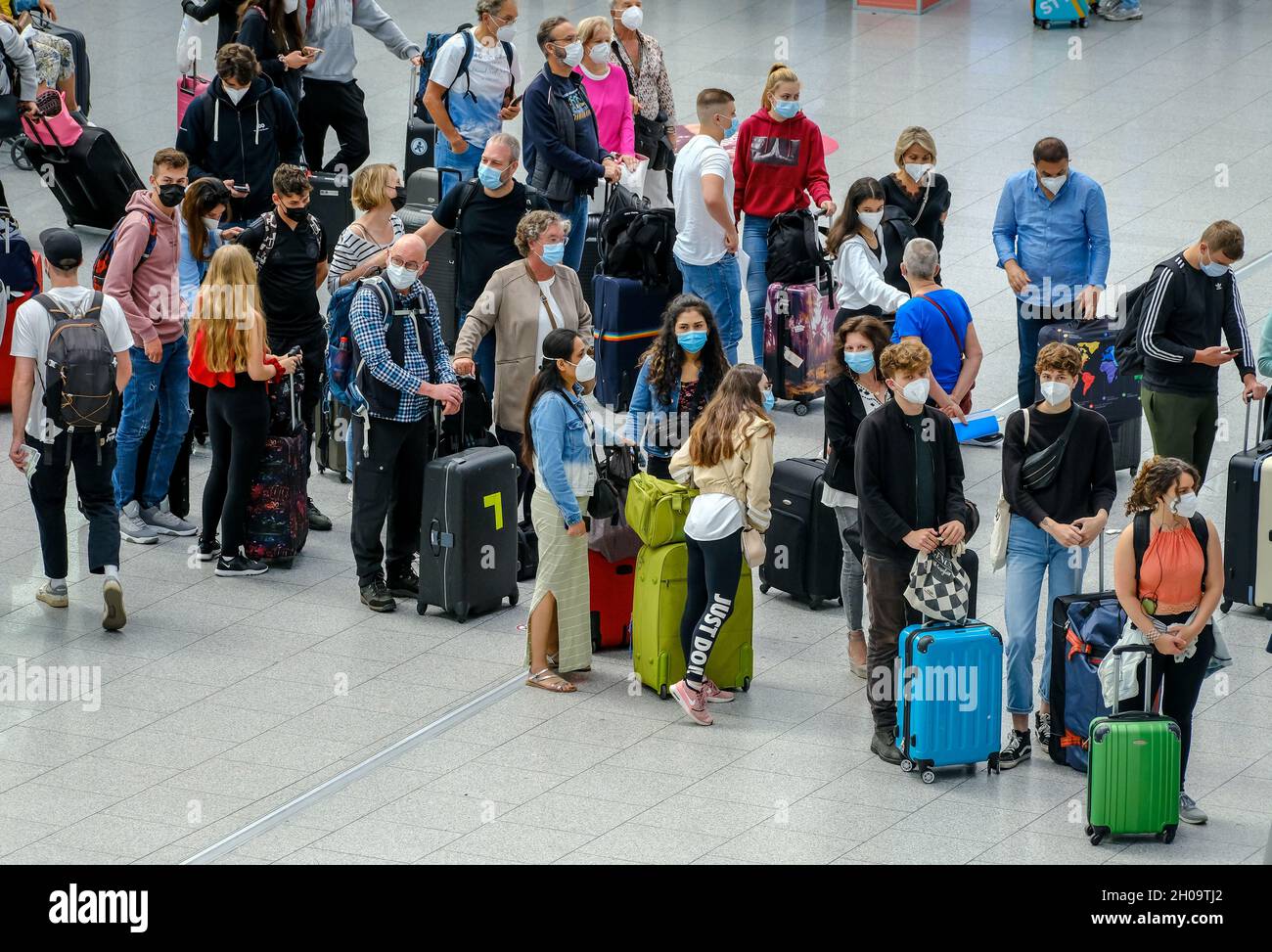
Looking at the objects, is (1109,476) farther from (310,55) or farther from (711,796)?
(310,55)

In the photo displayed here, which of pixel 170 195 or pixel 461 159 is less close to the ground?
pixel 461 159

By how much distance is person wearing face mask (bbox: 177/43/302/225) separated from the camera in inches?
535

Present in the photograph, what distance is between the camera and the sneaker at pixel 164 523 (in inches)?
465

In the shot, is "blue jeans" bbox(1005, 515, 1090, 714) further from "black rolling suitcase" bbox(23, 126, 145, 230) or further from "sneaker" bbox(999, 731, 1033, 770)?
"black rolling suitcase" bbox(23, 126, 145, 230)

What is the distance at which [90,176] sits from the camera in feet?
52.6

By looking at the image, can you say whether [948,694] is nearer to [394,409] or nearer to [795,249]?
[394,409]

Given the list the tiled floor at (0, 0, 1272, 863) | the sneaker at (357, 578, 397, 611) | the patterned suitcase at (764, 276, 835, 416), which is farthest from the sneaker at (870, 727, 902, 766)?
the patterned suitcase at (764, 276, 835, 416)

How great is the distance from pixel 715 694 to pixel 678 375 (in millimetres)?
1538

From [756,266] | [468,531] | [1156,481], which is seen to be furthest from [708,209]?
[1156,481]

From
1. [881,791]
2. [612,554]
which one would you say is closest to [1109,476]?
[881,791]

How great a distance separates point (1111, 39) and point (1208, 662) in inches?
495

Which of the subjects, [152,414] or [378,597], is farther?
[152,414]

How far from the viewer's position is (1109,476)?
364 inches

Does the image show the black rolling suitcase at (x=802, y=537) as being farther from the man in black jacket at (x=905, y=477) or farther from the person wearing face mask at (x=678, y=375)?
the man in black jacket at (x=905, y=477)
